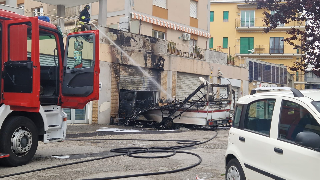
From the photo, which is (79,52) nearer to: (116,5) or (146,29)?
(116,5)

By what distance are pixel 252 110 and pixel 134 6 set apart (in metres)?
20.0

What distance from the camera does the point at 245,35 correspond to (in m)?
51.8

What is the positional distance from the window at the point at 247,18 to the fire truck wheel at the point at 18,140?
45771 mm

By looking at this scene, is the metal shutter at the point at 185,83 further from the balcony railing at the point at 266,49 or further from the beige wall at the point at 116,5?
the balcony railing at the point at 266,49

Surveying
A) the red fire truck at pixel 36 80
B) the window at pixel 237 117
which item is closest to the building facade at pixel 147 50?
the red fire truck at pixel 36 80

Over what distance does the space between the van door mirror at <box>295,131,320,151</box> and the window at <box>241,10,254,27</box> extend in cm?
4870

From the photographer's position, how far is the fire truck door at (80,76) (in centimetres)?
972

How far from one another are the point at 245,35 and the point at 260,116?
157ft

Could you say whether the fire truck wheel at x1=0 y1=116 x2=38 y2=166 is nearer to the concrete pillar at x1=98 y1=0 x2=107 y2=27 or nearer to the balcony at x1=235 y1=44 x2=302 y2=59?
the concrete pillar at x1=98 y1=0 x2=107 y2=27

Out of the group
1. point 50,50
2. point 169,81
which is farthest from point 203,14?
point 50,50

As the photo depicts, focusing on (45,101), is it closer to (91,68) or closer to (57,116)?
(57,116)

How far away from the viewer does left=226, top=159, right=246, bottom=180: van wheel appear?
568cm

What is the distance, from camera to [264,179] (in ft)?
16.8

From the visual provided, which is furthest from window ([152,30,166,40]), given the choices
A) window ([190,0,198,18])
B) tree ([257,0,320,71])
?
tree ([257,0,320,71])
